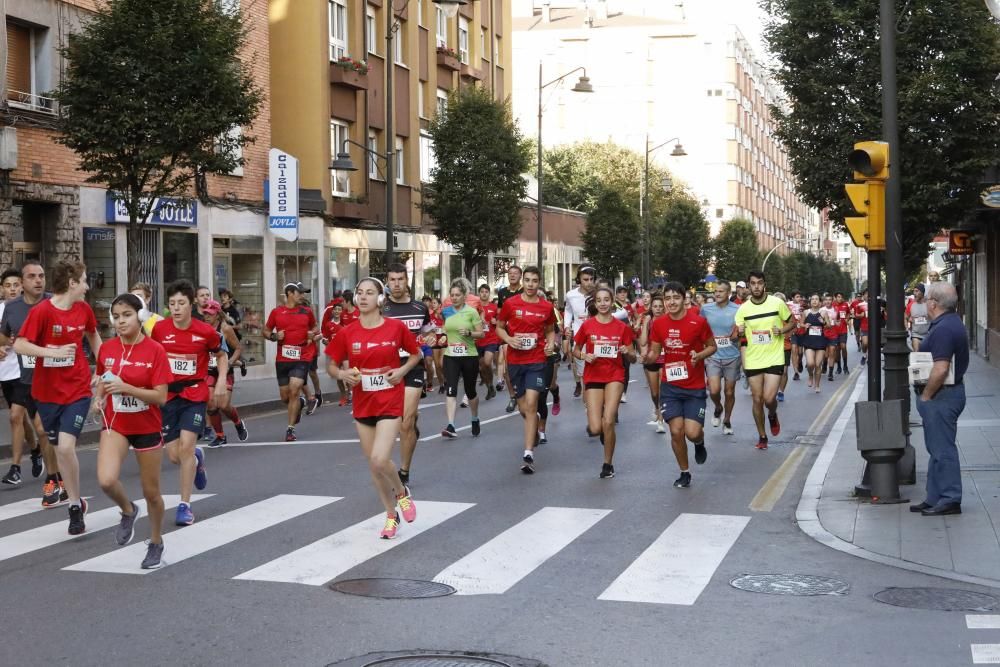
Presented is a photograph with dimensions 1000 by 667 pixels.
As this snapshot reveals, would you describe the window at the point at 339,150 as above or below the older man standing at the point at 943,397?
above

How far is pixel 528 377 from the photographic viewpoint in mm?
13062

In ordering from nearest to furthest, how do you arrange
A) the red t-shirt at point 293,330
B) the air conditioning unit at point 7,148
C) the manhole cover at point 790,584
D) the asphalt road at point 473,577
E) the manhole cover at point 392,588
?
the asphalt road at point 473,577
the manhole cover at point 392,588
the manhole cover at point 790,584
the red t-shirt at point 293,330
the air conditioning unit at point 7,148

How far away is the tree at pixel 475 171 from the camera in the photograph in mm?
34688

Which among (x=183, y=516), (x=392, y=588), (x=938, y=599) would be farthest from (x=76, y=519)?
(x=938, y=599)

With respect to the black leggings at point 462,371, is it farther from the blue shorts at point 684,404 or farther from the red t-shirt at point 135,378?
the red t-shirt at point 135,378

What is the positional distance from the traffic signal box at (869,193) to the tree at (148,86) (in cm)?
1078

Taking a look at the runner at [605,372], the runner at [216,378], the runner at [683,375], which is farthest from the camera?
the runner at [216,378]

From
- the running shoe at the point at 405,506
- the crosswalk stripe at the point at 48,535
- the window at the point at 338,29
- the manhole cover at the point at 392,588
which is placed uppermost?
the window at the point at 338,29

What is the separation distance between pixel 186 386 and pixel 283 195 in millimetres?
18522

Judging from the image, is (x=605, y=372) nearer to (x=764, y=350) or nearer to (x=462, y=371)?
(x=764, y=350)

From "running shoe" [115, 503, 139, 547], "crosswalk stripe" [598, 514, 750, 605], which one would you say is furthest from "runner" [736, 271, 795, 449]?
"running shoe" [115, 503, 139, 547]

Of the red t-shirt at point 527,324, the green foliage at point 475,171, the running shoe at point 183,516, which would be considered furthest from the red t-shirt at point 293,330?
the green foliage at point 475,171

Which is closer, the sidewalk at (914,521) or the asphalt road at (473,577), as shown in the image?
the asphalt road at (473,577)

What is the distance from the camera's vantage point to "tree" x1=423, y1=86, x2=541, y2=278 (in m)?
34.7
